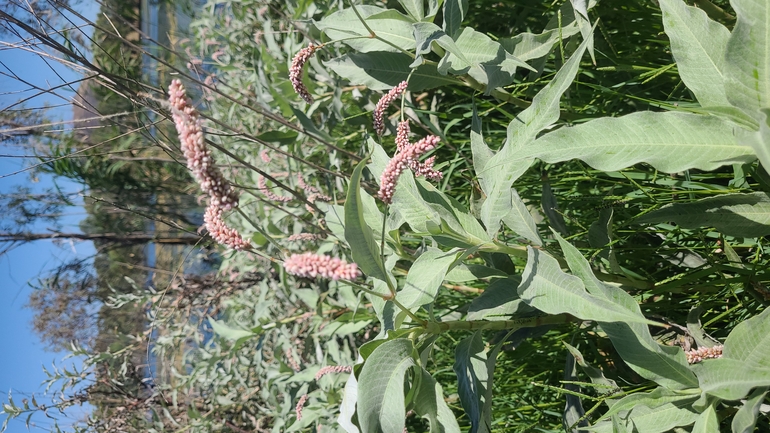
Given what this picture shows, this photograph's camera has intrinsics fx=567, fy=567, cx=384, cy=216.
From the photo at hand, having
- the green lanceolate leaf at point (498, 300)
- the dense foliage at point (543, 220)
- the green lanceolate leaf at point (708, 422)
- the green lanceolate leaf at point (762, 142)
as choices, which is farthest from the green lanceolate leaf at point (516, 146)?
the green lanceolate leaf at point (708, 422)

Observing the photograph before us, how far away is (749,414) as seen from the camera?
1.82ft

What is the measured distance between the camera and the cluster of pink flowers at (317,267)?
20.3 inches

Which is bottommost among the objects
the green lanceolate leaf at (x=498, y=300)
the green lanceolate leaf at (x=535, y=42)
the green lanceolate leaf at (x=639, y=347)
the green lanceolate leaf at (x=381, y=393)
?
the green lanceolate leaf at (x=639, y=347)

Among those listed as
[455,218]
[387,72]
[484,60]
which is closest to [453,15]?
[484,60]

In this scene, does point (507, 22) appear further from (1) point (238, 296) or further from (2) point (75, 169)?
(2) point (75, 169)

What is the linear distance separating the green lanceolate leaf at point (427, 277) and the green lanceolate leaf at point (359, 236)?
8 centimetres

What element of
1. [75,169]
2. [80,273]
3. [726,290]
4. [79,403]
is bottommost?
[726,290]

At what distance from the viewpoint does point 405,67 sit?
3.29 ft

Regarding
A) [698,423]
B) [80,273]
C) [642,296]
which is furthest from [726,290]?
[80,273]

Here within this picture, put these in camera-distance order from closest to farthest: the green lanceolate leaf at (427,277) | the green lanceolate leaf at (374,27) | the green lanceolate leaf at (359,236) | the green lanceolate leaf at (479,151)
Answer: the green lanceolate leaf at (359,236)
the green lanceolate leaf at (427,277)
the green lanceolate leaf at (479,151)
the green lanceolate leaf at (374,27)

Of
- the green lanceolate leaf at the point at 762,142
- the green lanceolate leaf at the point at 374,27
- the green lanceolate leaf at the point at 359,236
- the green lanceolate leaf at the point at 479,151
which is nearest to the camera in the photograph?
the green lanceolate leaf at the point at 762,142

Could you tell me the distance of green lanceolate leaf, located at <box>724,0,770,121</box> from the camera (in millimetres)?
529

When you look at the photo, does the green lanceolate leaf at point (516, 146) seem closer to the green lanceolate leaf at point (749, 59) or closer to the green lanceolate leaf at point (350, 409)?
the green lanceolate leaf at point (749, 59)

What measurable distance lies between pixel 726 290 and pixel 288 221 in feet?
4.06
